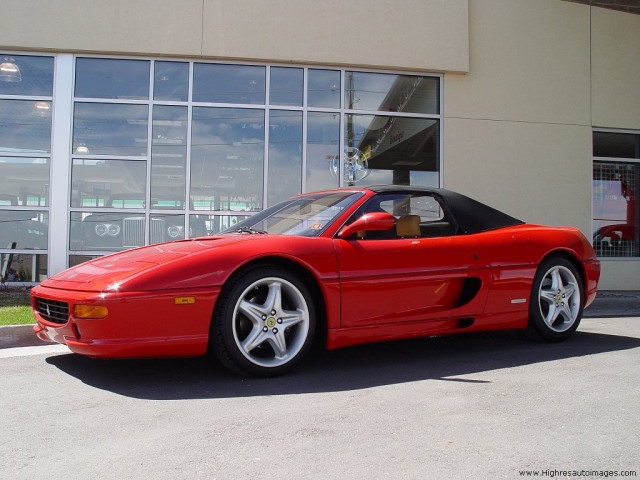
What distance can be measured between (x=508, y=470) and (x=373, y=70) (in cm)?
804

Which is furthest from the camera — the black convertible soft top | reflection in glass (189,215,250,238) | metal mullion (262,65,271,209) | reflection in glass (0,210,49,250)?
metal mullion (262,65,271,209)

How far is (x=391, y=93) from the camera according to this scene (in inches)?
380

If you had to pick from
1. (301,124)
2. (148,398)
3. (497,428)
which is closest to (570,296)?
(497,428)

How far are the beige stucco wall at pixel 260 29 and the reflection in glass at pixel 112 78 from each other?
248mm

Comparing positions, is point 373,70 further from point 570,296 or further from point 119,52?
point 570,296

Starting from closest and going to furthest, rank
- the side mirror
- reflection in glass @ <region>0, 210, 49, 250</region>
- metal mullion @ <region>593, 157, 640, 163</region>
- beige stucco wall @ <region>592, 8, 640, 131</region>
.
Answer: the side mirror → reflection in glass @ <region>0, 210, 49, 250</region> → beige stucco wall @ <region>592, 8, 640, 131</region> → metal mullion @ <region>593, 157, 640, 163</region>

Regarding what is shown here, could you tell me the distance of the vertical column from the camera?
8.74 m

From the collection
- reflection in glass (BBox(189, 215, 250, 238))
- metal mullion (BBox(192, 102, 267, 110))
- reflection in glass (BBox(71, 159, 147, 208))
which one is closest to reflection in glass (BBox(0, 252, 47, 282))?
reflection in glass (BBox(71, 159, 147, 208))

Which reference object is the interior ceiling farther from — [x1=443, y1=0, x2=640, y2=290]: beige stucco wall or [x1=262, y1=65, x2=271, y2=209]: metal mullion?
[x1=262, y1=65, x2=271, y2=209]: metal mullion

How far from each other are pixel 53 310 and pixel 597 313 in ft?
19.8

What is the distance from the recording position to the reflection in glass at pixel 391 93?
31.4 feet

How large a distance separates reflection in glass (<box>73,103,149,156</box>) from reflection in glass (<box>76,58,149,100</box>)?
174 mm

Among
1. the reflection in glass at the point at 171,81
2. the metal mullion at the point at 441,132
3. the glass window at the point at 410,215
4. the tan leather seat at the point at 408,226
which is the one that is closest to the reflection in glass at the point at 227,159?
the reflection in glass at the point at 171,81

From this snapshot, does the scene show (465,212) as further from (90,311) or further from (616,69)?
(616,69)
